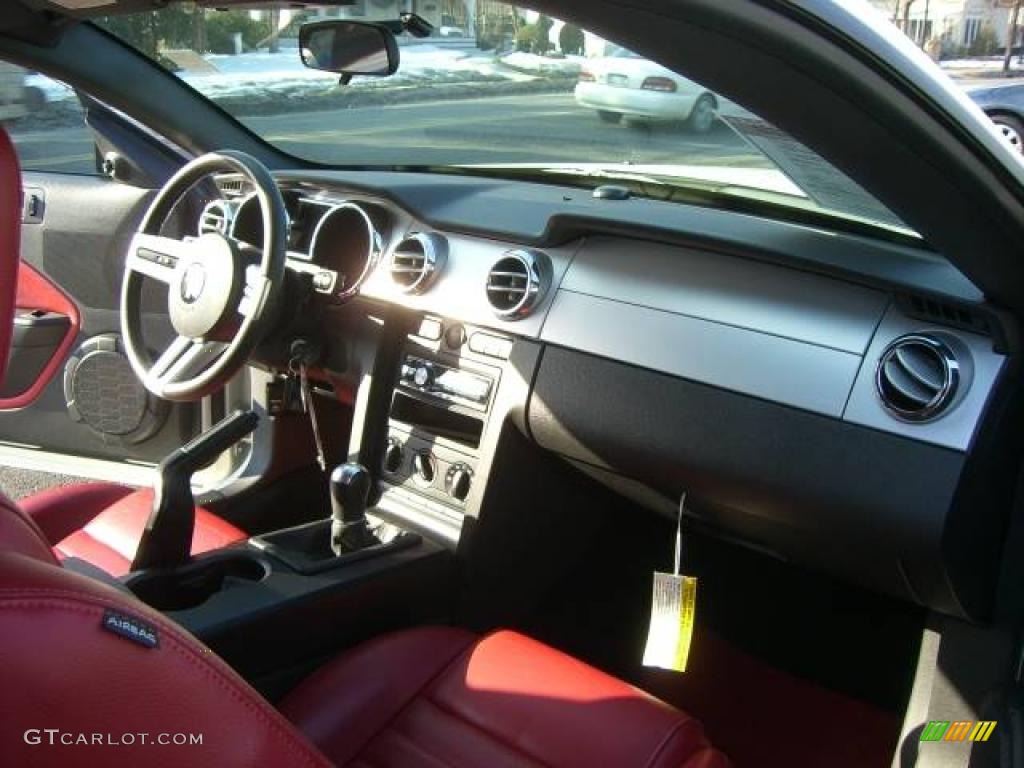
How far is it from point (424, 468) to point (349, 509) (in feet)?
0.76

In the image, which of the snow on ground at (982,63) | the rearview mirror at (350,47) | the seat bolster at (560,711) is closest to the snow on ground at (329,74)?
the rearview mirror at (350,47)

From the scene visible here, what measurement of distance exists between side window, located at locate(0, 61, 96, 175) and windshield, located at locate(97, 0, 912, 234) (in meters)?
0.41

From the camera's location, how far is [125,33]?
112 inches

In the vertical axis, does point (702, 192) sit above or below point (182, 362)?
above

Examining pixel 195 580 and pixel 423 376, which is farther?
pixel 423 376

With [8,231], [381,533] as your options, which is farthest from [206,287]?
[8,231]

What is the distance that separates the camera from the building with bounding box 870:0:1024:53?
223 centimetres

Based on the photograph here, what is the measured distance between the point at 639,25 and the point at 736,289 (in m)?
0.97

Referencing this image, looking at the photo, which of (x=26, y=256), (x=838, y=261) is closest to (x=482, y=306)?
(x=838, y=261)

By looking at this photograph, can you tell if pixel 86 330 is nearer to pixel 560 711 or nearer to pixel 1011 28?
pixel 560 711

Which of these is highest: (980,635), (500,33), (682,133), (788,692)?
(500,33)

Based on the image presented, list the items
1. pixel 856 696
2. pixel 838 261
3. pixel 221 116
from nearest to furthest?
pixel 838 261
pixel 856 696
pixel 221 116

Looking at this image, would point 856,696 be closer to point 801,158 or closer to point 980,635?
point 980,635

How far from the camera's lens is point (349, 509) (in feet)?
7.94
